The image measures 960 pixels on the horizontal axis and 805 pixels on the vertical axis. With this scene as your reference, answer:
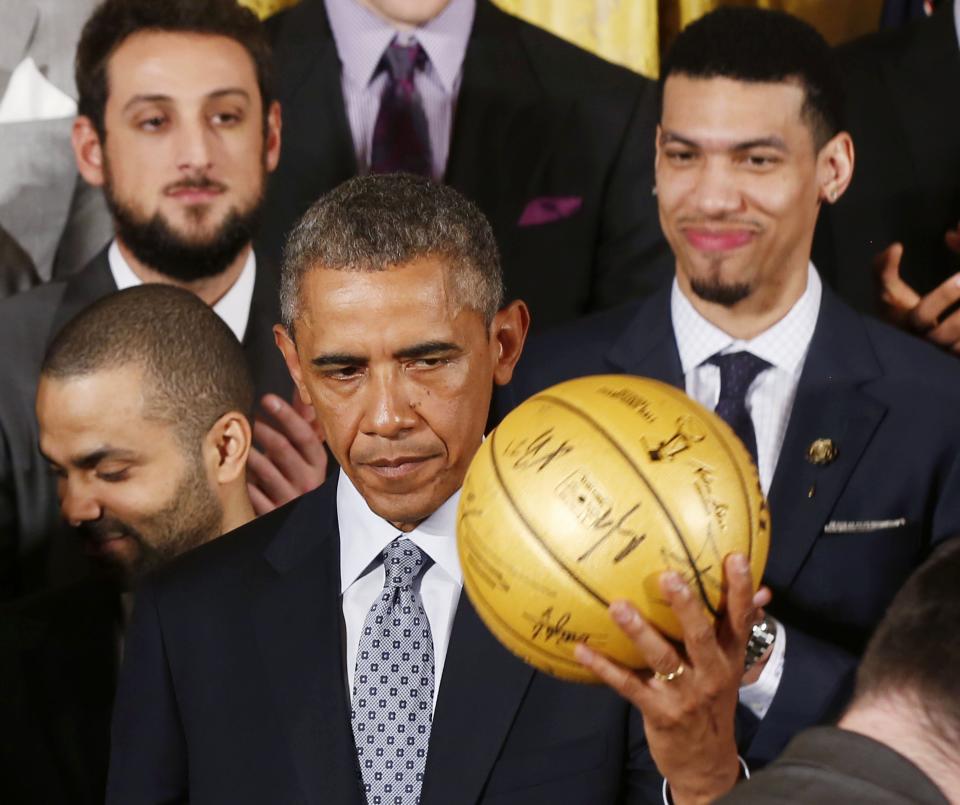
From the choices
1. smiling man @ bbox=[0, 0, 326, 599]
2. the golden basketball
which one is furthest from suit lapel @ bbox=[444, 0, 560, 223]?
the golden basketball

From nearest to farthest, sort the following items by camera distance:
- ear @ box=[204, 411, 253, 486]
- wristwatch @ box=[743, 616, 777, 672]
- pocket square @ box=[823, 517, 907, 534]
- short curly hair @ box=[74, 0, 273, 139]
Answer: wristwatch @ box=[743, 616, 777, 672]
pocket square @ box=[823, 517, 907, 534]
ear @ box=[204, 411, 253, 486]
short curly hair @ box=[74, 0, 273, 139]

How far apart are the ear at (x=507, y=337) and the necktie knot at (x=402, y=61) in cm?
98

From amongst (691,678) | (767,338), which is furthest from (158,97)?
(691,678)

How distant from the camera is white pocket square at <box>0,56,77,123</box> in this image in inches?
127

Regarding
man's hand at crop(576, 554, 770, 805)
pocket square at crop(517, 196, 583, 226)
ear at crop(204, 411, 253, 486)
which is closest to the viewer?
man's hand at crop(576, 554, 770, 805)

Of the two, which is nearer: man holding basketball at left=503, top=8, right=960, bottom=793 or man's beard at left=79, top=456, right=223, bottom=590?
man holding basketball at left=503, top=8, right=960, bottom=793

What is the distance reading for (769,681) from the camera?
2684 mm

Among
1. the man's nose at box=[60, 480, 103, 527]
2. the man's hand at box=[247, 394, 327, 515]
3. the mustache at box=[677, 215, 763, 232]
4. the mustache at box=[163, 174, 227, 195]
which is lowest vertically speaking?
the man's nose at box=[60, 480, 103, 527]

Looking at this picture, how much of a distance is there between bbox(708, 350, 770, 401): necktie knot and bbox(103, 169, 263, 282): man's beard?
3.26 feet

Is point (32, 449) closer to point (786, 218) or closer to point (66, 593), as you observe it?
point (66, 593)

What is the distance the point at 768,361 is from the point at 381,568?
0.94m

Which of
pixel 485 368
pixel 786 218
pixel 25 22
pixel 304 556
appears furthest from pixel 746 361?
pixel 25 22

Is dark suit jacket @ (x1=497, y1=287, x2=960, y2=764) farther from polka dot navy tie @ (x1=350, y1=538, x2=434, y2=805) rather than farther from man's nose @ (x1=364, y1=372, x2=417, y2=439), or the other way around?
man's nose @ (x1=364, y1=372, x2=417, y2=439)

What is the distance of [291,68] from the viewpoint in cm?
329
